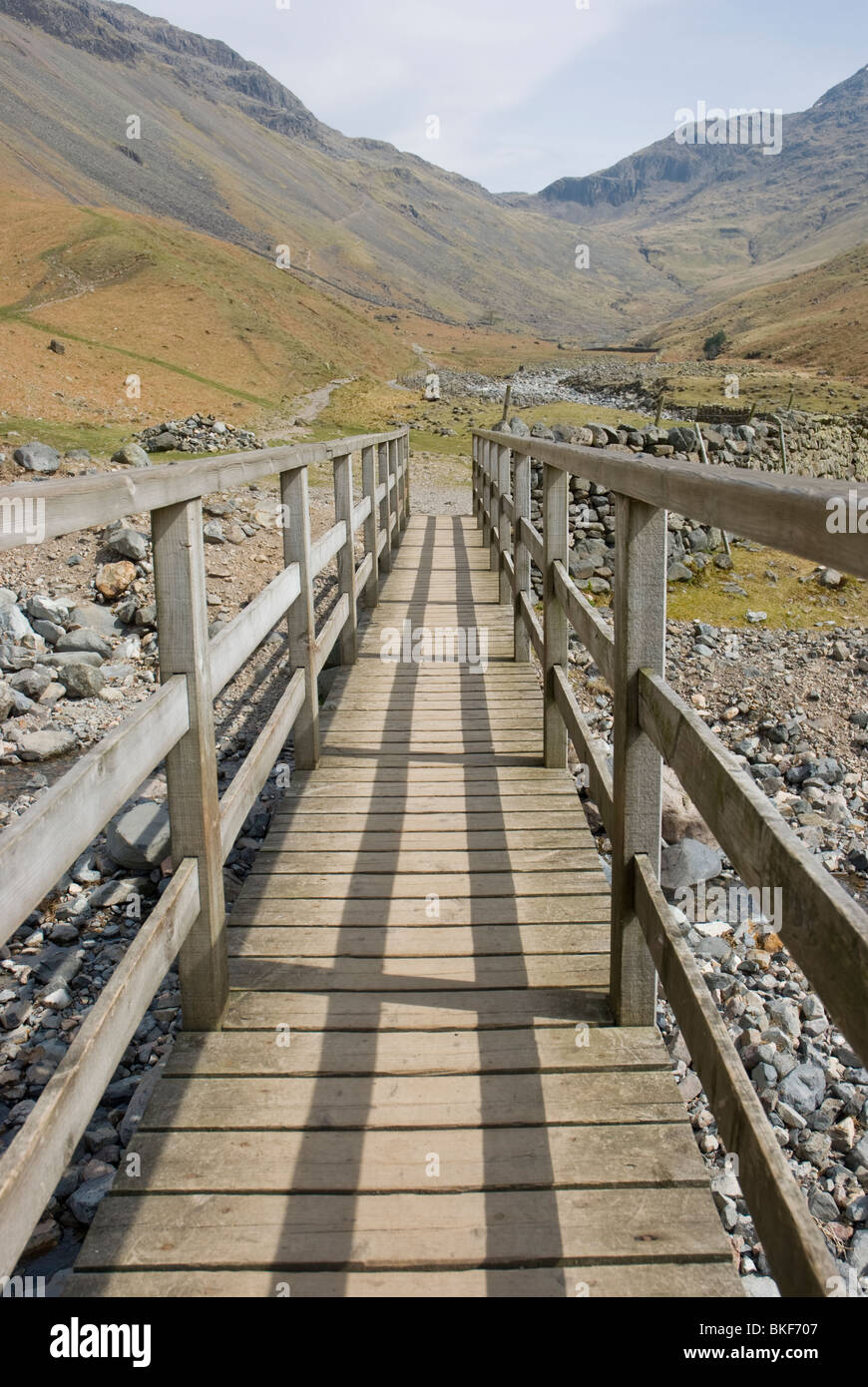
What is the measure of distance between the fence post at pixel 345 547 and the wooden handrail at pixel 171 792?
142cm

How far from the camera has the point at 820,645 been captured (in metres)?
8.86

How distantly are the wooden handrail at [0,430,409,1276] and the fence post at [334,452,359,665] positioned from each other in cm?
142

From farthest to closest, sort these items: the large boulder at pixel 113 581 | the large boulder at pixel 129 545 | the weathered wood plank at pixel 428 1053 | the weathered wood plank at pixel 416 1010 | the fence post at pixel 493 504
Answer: the fence post at pixel 493 504 → the large boulder at pixel 129 545 → the large boulder at pixel 113 581 → the weathered wood plank at pixel 416 1010 → the weathered wood plank at pixel 428 1053

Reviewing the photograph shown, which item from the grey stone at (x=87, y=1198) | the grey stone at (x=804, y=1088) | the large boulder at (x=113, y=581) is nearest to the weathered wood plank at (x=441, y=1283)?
the grey stone at (x=87, y=1198)

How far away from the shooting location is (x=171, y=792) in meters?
2.33

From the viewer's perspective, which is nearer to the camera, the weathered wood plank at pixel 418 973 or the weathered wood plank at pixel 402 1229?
the weathered wood plank at pixel 402 1229

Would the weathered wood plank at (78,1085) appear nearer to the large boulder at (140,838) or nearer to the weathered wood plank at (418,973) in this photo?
the weathered wood plank at (418,973)

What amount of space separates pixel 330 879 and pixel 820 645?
6919 mm

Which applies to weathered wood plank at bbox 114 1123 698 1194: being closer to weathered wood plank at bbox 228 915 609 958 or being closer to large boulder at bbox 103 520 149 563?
weathered wood plank at bbox 228 915 609 958

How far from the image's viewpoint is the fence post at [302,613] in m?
3.73

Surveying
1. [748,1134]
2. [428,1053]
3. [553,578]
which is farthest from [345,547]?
[748,1134]

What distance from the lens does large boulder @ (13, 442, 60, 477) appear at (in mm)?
9907

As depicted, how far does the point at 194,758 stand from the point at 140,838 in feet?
7.51
